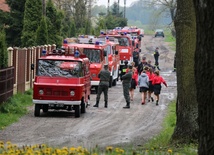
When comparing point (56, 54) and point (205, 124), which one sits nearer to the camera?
point (205, 124)

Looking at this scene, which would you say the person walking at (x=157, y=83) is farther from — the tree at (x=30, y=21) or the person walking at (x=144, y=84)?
the tree at (x=30, y=21)

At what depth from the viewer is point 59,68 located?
963 inches

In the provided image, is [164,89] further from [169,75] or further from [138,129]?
[138,129]

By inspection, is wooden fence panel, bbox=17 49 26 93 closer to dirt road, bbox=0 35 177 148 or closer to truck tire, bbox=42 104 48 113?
dirt road, bbox=0 35 177 148

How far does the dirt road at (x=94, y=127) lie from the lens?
17.9 m

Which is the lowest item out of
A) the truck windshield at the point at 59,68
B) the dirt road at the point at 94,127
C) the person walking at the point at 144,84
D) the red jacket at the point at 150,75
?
the dirt road at the point at 94,127

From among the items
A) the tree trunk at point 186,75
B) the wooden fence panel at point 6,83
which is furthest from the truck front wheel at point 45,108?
the tree trunk at point 186,75

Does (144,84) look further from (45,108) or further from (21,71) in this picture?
(45,108)

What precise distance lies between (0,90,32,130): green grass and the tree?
50.8 ft

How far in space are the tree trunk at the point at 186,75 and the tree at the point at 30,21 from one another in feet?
92.4

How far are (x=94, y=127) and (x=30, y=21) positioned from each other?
24.9 meters

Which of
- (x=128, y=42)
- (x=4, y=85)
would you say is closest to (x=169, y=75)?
(x=128, y=42)

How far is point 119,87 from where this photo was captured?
40.4 m

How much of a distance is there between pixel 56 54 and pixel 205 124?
1779cm
